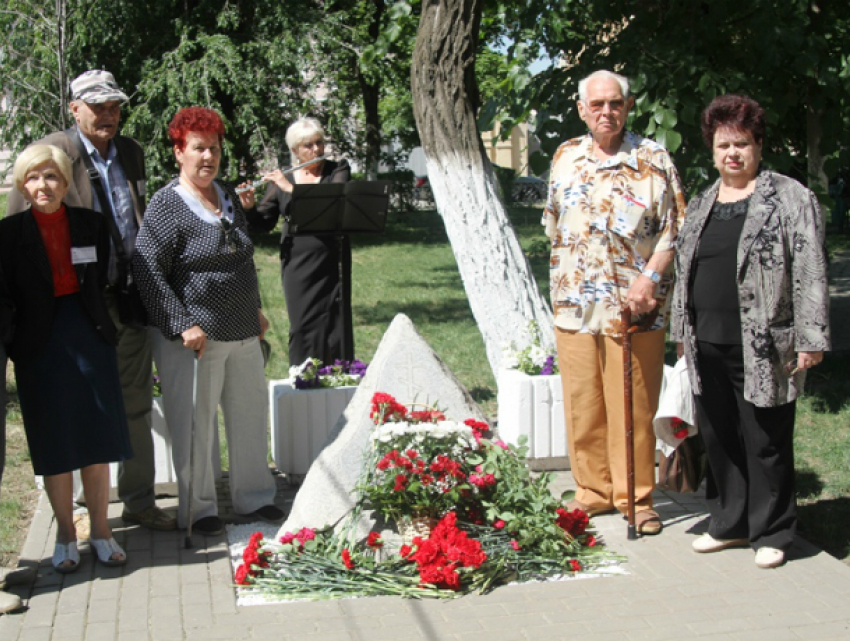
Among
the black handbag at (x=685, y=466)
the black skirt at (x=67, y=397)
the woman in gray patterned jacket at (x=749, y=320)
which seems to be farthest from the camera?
the black handbag at (x=685, y=466)

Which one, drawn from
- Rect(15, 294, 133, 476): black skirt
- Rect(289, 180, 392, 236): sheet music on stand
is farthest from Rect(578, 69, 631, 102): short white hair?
Rect(15, 294, 133, 476): black skirt

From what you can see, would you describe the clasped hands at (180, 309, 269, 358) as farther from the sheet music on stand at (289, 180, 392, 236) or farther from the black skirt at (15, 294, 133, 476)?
the sheet music on stand at (289, 180, 392, 236)

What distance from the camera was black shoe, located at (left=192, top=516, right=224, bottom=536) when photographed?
5.08 meters

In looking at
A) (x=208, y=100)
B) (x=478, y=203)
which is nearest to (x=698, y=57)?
(x=478, y=203)

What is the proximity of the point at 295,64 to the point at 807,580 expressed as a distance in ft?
47.6

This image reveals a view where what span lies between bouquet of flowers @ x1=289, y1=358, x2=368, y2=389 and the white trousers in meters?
0.72

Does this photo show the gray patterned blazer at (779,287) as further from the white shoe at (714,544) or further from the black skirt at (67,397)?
the black skirt at (67,397)

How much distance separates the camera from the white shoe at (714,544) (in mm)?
4785

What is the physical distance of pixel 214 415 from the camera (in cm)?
519

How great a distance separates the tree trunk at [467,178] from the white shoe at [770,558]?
262 centimetres

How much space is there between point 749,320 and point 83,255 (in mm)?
2793

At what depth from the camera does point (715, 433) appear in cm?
476

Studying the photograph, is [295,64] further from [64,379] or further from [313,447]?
[64,379]

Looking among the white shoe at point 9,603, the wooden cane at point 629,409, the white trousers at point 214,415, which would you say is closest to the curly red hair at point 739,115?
the wooden cane at point 629,409
